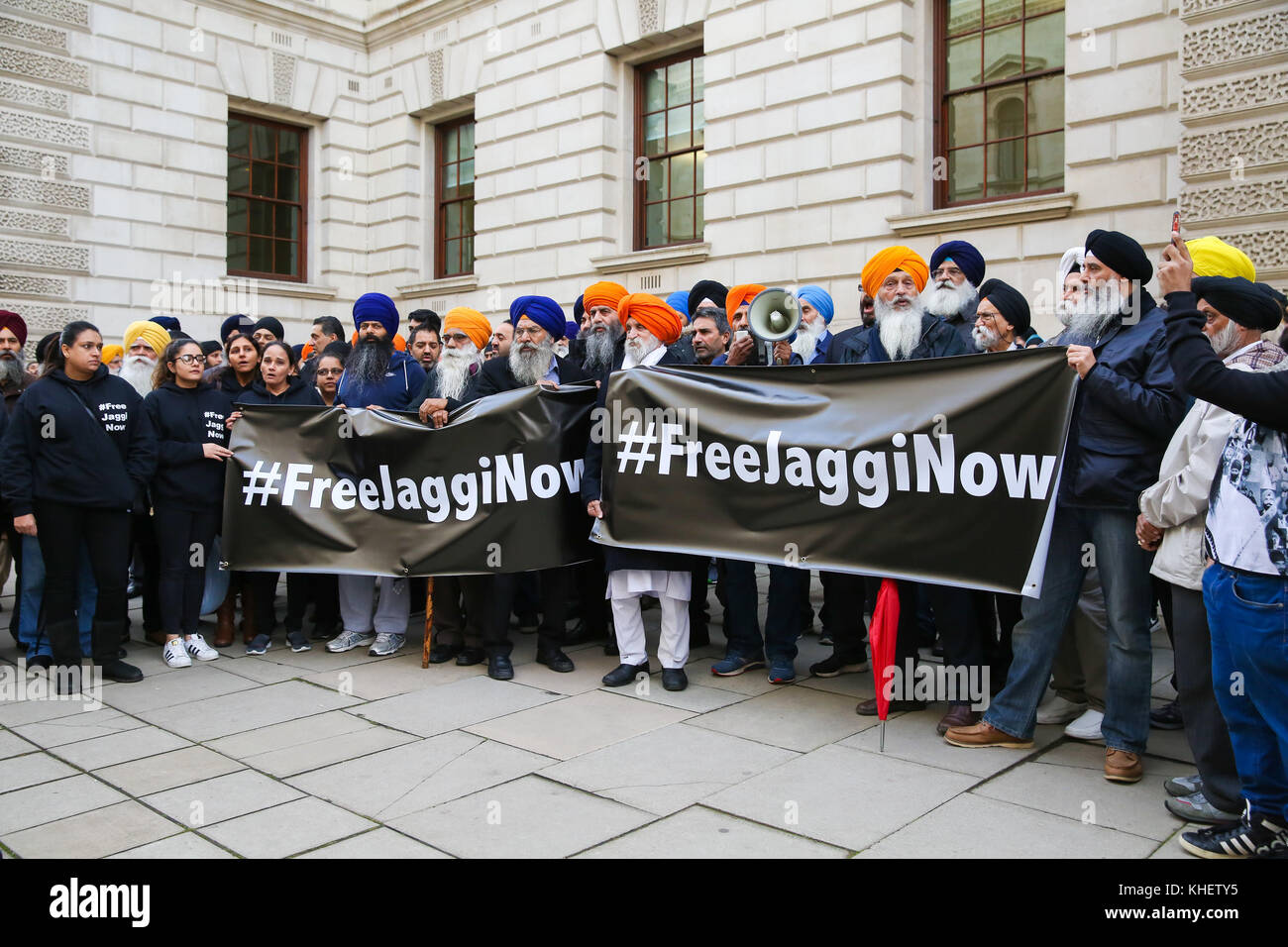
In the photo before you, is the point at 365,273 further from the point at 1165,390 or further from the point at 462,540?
the point at 1165,390

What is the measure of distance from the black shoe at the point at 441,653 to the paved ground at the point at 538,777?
410mm

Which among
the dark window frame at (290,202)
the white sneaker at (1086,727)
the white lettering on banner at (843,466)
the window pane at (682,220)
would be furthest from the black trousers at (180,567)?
the dark window frame at (290,202)

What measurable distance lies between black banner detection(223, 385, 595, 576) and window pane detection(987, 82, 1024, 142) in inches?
268

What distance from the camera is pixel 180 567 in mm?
6762

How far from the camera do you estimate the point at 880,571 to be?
4.89m

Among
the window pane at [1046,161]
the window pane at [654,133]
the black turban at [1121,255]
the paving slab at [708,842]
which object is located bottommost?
the paving slab at [708,842]

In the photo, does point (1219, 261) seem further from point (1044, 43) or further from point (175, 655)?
point (1044, 43)

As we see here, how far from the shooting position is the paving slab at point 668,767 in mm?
4156

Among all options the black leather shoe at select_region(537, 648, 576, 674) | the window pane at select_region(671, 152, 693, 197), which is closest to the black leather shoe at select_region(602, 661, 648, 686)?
the black leather shoe at select_region(537, 648, 576, 674)

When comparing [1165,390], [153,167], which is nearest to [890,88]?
[1165,390]

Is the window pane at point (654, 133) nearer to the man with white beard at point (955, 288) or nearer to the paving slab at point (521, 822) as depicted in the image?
the man with white beard at point (955, 288)

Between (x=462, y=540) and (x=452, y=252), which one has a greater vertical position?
(x=452, y=252)

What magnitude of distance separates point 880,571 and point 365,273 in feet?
49.7

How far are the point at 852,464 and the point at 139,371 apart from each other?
6.22 m
